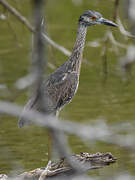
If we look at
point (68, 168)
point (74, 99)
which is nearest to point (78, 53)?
point (68, 168)

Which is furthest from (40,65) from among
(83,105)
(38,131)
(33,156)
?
(83,105)

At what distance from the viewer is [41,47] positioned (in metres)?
1.42

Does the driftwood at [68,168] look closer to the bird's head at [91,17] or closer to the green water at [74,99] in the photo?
the green water at [74,99]

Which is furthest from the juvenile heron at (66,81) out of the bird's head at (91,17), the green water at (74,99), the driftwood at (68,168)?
the driftwood at (68,168)

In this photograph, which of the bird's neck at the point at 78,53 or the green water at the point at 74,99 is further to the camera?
the green water at the point at 74,99

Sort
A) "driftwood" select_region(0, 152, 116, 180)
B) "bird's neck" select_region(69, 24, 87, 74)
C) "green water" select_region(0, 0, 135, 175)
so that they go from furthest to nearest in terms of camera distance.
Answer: "green water" select_region(0, 0, 135, 175) → "bird's neck" select_region(69, 24, 87, 74) → "driftwood" select_region(0, 152, 116, 180)

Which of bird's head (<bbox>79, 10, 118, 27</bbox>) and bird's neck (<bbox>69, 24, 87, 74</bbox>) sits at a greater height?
bird's head (<bbox>79, 10, 118, 27</bbox>)

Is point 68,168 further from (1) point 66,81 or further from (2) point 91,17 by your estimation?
(2) point 91,17

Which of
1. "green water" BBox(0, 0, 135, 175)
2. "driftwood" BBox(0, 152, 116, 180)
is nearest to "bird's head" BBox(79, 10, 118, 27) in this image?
"green water" BBox(0, 0, 135, 175)

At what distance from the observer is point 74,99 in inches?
375

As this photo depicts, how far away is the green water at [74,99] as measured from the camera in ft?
23.1

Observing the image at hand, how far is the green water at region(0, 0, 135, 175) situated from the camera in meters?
7.03

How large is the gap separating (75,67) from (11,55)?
538 cm

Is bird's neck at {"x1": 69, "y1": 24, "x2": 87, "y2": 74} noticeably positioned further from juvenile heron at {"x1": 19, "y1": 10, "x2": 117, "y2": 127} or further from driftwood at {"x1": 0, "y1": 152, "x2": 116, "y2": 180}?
driftwood at {"x1": 0, "y1": 152, "x2": 116, "y2": 180}
